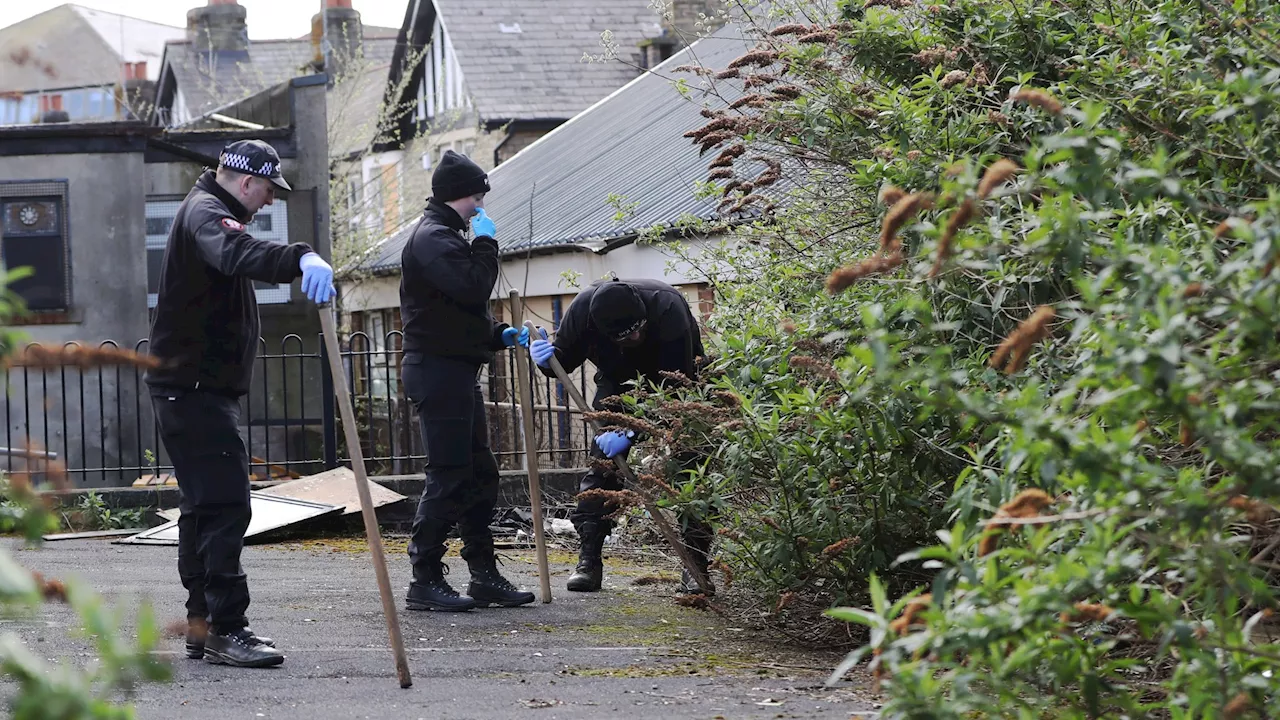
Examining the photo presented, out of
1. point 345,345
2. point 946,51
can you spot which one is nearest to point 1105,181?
point 946,51

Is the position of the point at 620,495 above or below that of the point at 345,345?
below

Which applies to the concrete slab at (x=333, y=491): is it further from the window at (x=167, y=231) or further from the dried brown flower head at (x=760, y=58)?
the window at (x=167, y=231)

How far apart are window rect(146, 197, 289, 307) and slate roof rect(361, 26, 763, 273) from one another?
269cm

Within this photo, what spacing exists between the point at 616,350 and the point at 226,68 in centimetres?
2999

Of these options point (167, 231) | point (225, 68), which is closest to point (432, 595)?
point (167, 231)

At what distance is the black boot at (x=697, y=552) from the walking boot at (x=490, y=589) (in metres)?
0.77

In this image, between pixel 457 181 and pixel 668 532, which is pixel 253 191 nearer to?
pixel 457 181

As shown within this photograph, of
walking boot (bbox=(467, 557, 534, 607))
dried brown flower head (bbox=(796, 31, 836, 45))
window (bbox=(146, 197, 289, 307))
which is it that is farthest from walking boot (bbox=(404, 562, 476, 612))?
window (bbox=(146, 197, 289, 307))

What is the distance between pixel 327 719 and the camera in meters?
4.77

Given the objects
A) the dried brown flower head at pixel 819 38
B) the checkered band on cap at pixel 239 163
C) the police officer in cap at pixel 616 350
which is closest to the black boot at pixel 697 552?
the police officer in cap at pixel 616 350

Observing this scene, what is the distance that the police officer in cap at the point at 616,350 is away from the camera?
285 inches

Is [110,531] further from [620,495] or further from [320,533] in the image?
[620,495]

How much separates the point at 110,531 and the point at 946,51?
7.73m

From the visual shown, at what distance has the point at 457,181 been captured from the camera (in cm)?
712
